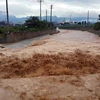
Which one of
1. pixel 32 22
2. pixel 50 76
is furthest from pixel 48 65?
pixel 32 22

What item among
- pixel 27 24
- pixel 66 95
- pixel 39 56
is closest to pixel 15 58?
pixel 39 56

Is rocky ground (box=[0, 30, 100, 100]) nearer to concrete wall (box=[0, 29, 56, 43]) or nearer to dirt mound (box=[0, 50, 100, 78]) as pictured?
dirt mound (box=[0, 50, 100, 78])

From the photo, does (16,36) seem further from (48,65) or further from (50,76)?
(50,76)

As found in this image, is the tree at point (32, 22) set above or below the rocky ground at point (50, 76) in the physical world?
above

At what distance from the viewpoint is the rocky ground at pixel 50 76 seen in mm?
9562

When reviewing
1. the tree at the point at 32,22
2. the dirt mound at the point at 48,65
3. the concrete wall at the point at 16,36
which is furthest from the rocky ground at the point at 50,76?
the tree at the point at 32,22

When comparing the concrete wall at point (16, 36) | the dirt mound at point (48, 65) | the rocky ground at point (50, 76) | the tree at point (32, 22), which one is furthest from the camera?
the tree at point (32, 22)

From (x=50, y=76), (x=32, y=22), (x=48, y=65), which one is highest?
(x=32, y=22)

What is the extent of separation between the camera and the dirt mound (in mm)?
13164

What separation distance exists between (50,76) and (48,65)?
6.41 feet

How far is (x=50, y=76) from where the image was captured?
12312mm

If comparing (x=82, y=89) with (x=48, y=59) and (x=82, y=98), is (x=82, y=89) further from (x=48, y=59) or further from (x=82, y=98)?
(x=48, y=59)

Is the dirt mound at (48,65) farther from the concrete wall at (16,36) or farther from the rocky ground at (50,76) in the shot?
the concrete wall at (16,36)

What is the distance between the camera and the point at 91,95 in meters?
9.52
